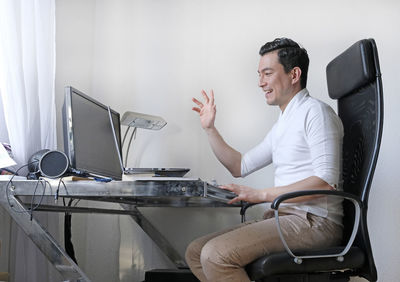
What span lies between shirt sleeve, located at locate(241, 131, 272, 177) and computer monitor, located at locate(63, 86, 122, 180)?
0.63 m

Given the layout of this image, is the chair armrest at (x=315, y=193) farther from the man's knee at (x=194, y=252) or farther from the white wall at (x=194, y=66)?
the white wall at (x=194, y=66)

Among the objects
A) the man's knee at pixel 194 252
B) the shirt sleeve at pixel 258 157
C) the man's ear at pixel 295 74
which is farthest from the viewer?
the shirt sleeve at pixel 258 157

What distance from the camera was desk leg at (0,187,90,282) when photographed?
155 cm

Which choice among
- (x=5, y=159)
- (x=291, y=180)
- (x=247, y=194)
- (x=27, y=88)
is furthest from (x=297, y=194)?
(x=27, y=88)

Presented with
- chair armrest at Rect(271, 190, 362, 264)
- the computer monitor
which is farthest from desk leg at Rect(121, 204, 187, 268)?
chair armrest at Rect(271, 190, 362, 264)

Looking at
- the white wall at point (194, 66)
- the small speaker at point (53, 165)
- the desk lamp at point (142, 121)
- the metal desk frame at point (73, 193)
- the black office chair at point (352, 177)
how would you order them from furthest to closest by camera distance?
the white wall at point (194, 66) < the desk lamp at point (142, 121) < the small speaker at point (53, 165) < the black office chair at point (352, 177) < the metal desk frame at point (73, 193)

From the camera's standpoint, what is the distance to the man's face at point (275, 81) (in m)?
2.07

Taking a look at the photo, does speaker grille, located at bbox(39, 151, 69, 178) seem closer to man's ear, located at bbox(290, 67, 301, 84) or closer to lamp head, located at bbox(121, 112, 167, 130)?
lamp head, located at bbox(121, 112, 167, 130)

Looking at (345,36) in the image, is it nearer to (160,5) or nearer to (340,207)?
(160,5)

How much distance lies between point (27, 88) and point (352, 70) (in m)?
1.49

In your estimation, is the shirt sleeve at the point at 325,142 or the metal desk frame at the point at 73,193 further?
the shirt sleeve at the point at 325,142

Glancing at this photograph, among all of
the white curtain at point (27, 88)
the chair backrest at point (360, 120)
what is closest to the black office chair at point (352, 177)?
the chair backrest at point (360, 120)

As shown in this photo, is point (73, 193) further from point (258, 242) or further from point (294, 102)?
point (294, 102)

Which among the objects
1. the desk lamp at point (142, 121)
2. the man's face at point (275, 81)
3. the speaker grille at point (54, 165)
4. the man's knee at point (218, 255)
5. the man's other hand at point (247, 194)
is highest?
the man's face at point (275, 81)
